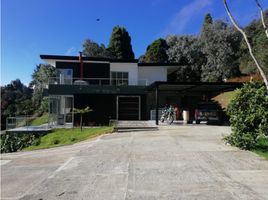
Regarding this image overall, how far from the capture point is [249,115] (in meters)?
14.8

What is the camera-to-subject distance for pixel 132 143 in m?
17.7

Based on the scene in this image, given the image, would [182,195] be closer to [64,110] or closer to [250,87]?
[250,87]

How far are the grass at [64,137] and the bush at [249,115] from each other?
10865 mm

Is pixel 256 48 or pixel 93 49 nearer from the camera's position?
pixel 256 48

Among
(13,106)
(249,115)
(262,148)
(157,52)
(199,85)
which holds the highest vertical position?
(157,52)

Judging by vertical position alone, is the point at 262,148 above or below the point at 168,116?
below

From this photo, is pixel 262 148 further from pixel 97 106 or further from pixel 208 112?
pixel 97 106

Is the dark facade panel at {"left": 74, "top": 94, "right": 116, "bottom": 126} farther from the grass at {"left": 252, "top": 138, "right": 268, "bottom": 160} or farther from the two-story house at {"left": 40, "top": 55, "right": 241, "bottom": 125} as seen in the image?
the grass at {"left": 252, "top": 138, "right": 268, "bottom": 160}

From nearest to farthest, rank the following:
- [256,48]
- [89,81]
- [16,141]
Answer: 1. [16,141]
2. [256,48]
3. [89,81]

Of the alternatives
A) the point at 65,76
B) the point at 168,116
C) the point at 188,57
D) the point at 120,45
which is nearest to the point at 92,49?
the point at 120,45

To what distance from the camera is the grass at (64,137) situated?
24.7 m

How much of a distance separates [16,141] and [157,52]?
32.1m

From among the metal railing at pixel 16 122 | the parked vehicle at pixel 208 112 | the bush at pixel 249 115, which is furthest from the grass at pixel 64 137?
the bush at pixel 249 115

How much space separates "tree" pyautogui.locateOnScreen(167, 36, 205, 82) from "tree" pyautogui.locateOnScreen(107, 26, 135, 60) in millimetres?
8846
